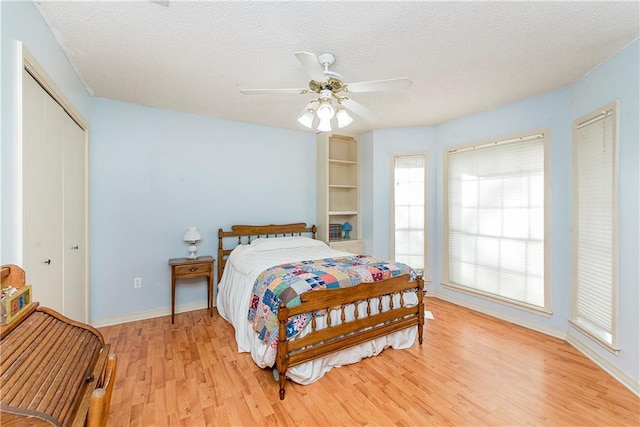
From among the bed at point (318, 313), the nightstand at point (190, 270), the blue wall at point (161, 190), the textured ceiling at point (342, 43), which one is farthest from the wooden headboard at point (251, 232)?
the textured ceiling at point (342, 43)

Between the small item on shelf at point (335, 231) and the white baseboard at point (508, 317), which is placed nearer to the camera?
the white baseboard at point (508, 317)

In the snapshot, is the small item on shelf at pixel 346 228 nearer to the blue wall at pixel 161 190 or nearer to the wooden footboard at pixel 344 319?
the blue wall at pixel 161 190

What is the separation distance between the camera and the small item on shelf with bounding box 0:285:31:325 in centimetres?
106

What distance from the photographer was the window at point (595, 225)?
2.40m

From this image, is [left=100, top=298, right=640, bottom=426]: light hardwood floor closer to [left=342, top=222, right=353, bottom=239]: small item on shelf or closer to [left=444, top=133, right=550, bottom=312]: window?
[left=444, top=133, right=550, bottom=312]: window

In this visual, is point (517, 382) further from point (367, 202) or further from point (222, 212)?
point (222, 212)

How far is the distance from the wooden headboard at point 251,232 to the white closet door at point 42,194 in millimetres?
1746

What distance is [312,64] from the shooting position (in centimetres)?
185

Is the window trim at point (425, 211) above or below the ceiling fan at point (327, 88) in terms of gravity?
below

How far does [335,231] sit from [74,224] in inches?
131

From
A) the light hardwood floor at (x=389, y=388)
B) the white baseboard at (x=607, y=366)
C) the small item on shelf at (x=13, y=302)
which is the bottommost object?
the light hardwood floor at (x=389, y=388)

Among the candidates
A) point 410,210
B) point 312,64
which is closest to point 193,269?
point 312,64

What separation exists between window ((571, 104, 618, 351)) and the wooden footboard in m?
1.50

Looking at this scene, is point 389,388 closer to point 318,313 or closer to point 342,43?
point 318,313
